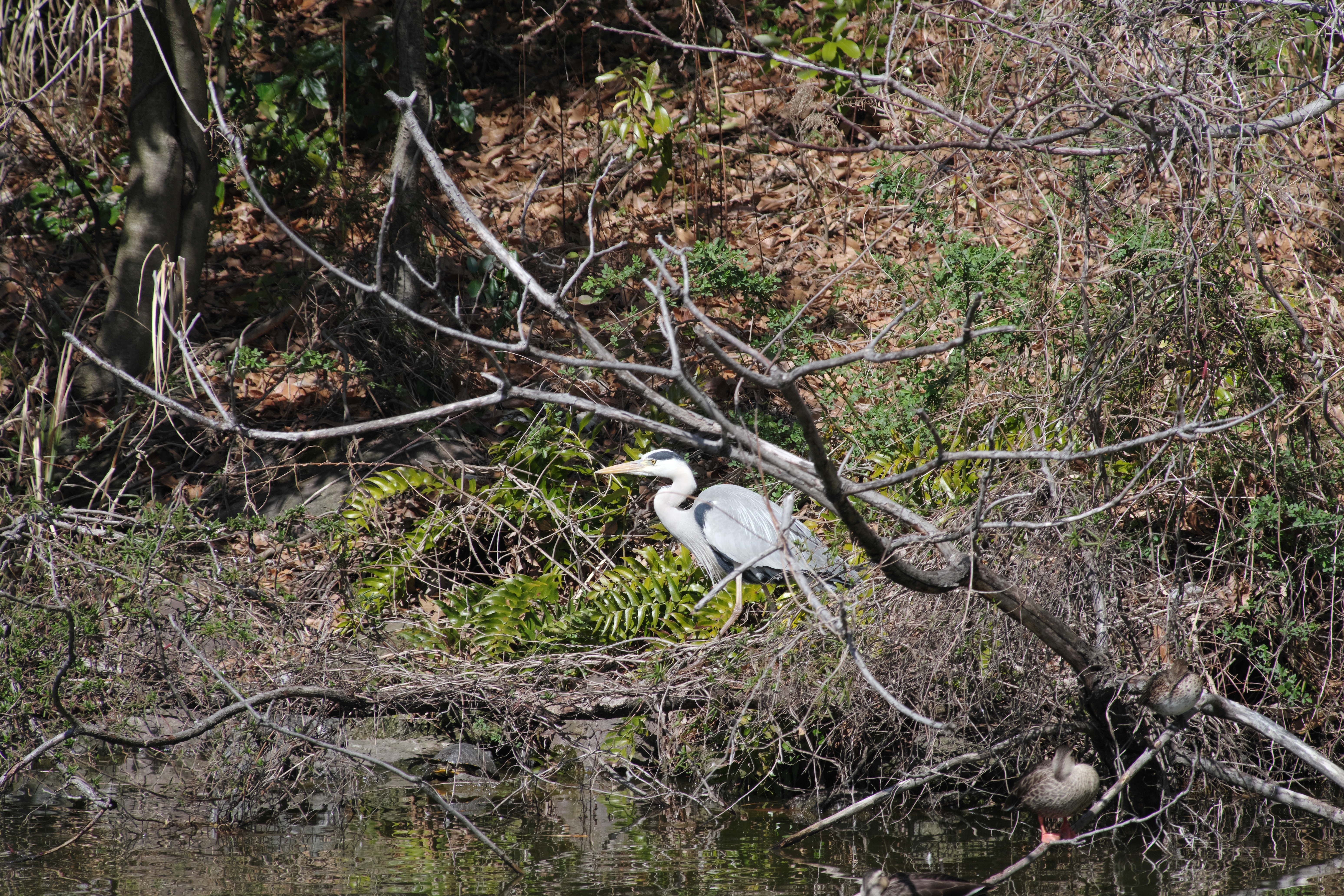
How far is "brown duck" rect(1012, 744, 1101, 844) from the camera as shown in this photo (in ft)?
13.1

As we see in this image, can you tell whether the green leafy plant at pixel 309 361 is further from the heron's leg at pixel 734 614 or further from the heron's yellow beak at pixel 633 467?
the heron's leg at pixel 734 614

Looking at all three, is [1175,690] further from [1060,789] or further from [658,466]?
[658,466]

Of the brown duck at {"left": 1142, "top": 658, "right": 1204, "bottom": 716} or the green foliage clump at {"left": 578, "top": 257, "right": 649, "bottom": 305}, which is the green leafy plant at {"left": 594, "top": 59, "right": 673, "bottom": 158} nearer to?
the green foliage clump at {"left": 578, "top": 257, "right": 649, "bottom": 305}

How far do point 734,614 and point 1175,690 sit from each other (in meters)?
2.16

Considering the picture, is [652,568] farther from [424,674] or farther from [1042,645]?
[1042,645]

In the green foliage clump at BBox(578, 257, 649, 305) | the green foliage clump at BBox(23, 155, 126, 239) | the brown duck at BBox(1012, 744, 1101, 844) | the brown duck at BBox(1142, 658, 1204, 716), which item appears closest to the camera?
the brown duck at BBox(1012, 744, 1101, 844)

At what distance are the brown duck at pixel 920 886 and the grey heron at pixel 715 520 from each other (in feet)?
7.74

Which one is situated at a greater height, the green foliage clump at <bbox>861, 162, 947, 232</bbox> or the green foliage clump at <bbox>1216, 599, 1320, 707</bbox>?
the green foliage clump at <bbox>861, 162, 947, 232</bbox>

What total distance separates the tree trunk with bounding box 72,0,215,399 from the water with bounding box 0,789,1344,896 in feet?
11.0

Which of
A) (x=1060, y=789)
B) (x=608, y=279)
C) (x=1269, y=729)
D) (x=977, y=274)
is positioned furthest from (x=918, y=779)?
(x=608, y=279)

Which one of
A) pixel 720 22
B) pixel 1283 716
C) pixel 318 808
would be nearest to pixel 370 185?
pixel 720 22

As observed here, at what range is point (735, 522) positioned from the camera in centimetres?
655

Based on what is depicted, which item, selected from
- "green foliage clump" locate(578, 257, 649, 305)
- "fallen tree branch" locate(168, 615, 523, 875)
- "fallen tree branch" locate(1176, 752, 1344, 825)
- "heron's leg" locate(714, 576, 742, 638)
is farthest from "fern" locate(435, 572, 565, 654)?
"fallen tree branch" locate(1176, 752, 1344, 825)

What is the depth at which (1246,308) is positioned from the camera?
5.34 m
